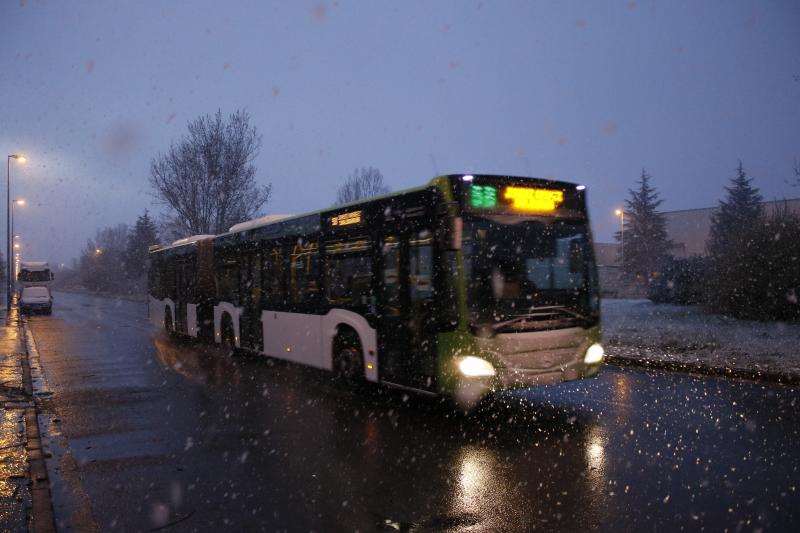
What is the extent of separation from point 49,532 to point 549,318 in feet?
19.3

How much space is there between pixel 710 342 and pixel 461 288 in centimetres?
1030

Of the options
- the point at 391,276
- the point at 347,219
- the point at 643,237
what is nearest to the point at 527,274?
the point at 391,276

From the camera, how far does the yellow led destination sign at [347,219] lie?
1007 centimetres

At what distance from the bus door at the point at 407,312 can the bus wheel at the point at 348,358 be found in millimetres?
804

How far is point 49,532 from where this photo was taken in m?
4.67

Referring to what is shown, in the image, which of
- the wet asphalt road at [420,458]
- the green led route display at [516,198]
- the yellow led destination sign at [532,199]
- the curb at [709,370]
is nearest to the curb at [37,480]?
the wet asphalt road at [420,458]

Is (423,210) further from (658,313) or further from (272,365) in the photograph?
(658,313)

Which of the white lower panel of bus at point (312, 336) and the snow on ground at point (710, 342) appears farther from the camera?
the snow on ground at point (710, 342)

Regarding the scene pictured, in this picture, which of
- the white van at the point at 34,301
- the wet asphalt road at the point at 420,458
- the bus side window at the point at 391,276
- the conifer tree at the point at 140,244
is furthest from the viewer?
the conifer tree at the point at 140,244

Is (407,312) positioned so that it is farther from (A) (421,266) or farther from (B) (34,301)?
(B) (34,301)

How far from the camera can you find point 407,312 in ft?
28.3

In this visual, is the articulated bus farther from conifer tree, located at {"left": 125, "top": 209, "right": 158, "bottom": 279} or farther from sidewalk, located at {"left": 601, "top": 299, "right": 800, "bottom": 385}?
conifer tree, located at {"left": 125, "top": 209, "right": 158, "bottom": 279}

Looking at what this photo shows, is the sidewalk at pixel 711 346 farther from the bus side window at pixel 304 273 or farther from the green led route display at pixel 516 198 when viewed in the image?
the bus side window at pixel 304 273

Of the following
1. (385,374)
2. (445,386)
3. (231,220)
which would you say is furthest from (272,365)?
(231,220)
